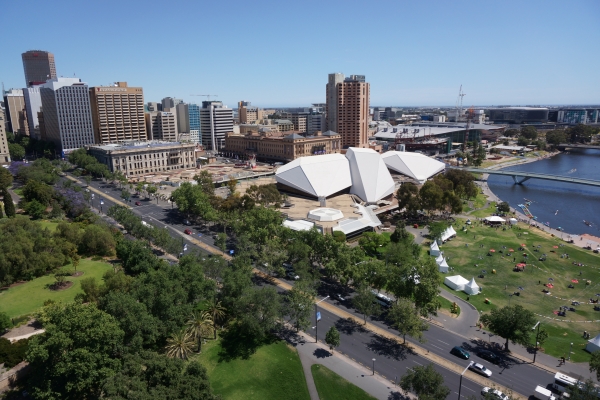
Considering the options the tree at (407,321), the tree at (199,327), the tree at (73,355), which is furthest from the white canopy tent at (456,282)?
the tree at (73,355)

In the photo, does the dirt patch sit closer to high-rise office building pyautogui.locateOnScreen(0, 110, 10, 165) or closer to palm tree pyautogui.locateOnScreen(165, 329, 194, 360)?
palm tree pyautogui.locateOnScreen(165, 329, 194, 360)

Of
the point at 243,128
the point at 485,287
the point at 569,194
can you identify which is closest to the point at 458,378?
the point at 485,287

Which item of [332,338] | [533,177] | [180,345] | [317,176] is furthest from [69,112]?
[533,177]

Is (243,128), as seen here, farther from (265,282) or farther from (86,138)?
(265,282)

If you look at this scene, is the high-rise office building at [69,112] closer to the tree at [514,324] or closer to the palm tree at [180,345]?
the palm tree at [180,345]

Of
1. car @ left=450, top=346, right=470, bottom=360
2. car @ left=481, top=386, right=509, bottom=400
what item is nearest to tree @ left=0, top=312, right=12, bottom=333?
car @ left=481, top=386, right=509, bottom=400
